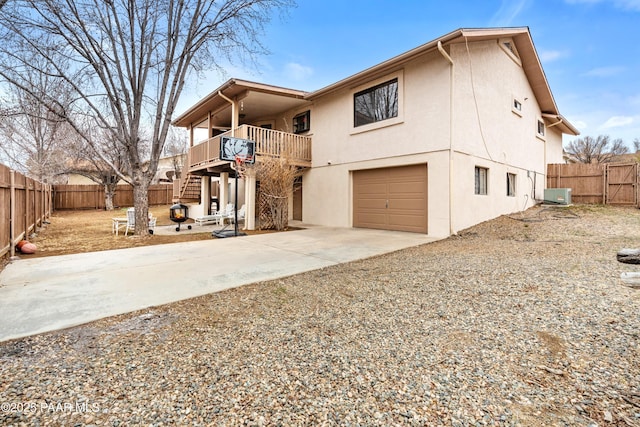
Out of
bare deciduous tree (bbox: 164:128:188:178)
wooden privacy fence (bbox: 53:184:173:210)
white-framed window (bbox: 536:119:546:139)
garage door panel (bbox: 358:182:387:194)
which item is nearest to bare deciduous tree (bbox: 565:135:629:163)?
white-framed window (bbox: 536:119:546:139)

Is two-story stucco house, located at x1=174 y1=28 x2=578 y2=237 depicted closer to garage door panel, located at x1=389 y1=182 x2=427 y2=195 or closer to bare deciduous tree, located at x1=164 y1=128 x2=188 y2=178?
garage door panel, located at x1=389 y1=182 x2=427 y2=195

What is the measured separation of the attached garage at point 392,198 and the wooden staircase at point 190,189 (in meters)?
9.26

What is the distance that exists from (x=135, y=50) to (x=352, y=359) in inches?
417

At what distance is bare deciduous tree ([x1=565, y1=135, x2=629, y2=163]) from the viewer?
1228 inches

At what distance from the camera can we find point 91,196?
22.2 meters

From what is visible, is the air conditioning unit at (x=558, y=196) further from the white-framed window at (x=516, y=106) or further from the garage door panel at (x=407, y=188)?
the garage door panel at (x=407, y=188)

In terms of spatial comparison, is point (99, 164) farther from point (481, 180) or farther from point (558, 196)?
point (558, 196)

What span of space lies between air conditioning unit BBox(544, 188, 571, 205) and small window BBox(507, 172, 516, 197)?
2744mm

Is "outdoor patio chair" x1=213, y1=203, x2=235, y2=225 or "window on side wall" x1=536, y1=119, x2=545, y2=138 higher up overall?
"window on side wall" x1=536, y1=119, x2=545, y2=138

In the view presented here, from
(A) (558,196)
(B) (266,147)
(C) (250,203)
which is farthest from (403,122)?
(A) (558,196)

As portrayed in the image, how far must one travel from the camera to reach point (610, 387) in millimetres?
1938

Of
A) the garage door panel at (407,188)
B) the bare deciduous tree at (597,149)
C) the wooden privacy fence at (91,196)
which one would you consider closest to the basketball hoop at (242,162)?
the garage door panel at (407,188)

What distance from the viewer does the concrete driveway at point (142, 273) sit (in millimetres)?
3338

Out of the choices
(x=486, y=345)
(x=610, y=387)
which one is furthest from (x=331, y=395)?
(x=610, y=387)
